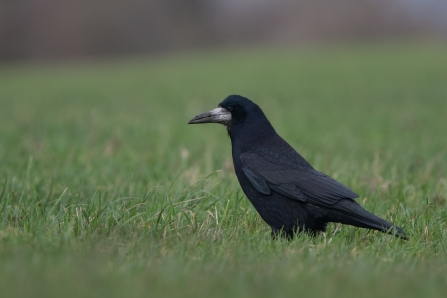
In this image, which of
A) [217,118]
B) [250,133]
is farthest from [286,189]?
[217,118]

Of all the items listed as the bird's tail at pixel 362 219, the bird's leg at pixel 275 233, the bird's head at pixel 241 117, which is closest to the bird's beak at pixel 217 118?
the bird's head at pixel 241 117

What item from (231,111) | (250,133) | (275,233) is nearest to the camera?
(275,233)

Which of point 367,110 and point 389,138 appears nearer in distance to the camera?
point 389,138

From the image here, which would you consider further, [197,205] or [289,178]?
[197,205]

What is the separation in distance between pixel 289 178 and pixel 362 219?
1.78 ft

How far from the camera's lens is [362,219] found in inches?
157

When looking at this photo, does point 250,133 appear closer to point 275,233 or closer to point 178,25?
point 275,233

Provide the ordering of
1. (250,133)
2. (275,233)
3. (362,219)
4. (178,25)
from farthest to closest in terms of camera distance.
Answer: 1. (178,25)
2. (250,133)
3. (275,233)
4. (362,219)

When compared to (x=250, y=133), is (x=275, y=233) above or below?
below

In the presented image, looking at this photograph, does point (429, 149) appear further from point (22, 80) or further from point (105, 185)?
point (22, 80)

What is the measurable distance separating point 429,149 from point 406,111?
3.92 meters

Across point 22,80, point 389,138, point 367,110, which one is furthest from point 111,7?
point 389,138

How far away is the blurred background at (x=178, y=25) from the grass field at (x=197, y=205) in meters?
25.1

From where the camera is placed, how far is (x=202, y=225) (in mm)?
4070
